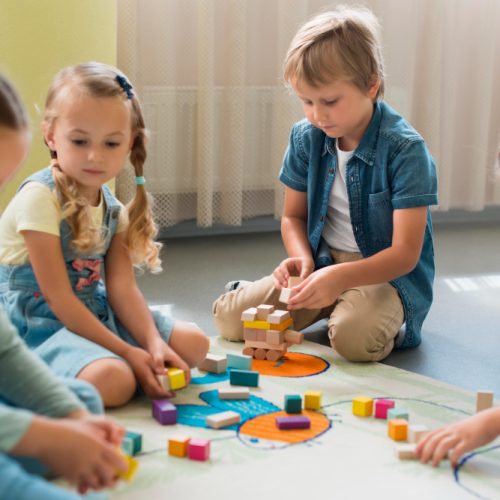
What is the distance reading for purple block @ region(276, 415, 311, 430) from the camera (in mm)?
→ 1281

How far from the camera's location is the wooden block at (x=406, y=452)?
1.18 metres

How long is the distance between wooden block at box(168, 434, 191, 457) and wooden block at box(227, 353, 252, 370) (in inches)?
14.7

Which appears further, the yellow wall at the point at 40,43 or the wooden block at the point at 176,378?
the yellow wall at the point at 40,43

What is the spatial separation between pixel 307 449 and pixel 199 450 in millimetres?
166

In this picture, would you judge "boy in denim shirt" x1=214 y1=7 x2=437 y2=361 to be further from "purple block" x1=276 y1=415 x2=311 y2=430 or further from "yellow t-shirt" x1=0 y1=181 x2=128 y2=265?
"yellow t-shirt" x1=0 y1=181 x2=128 y2=265

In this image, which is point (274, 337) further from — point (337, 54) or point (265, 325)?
point (337, 54)

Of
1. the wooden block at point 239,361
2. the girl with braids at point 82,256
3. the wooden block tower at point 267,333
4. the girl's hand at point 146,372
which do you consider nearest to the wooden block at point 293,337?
the wooden block tower at point 267,333

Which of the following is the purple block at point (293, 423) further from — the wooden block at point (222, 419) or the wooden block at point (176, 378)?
the wooden block at point (176, 378)

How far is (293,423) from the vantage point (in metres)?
1.28

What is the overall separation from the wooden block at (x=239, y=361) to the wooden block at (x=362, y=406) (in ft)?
0.82

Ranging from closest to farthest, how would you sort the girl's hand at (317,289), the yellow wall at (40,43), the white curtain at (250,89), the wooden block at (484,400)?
the wooden block at (484,400) < the girl's hand at (317,289) < the yellow wall at (40,43) < the white curtain at (250,89)

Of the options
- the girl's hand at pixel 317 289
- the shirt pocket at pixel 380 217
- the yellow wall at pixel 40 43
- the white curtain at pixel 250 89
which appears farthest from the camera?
the white curtain at pixel 250 89

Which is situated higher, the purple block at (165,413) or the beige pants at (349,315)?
the beige pants at (349,315)

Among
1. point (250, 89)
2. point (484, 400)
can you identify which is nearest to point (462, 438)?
point (484, 400)
